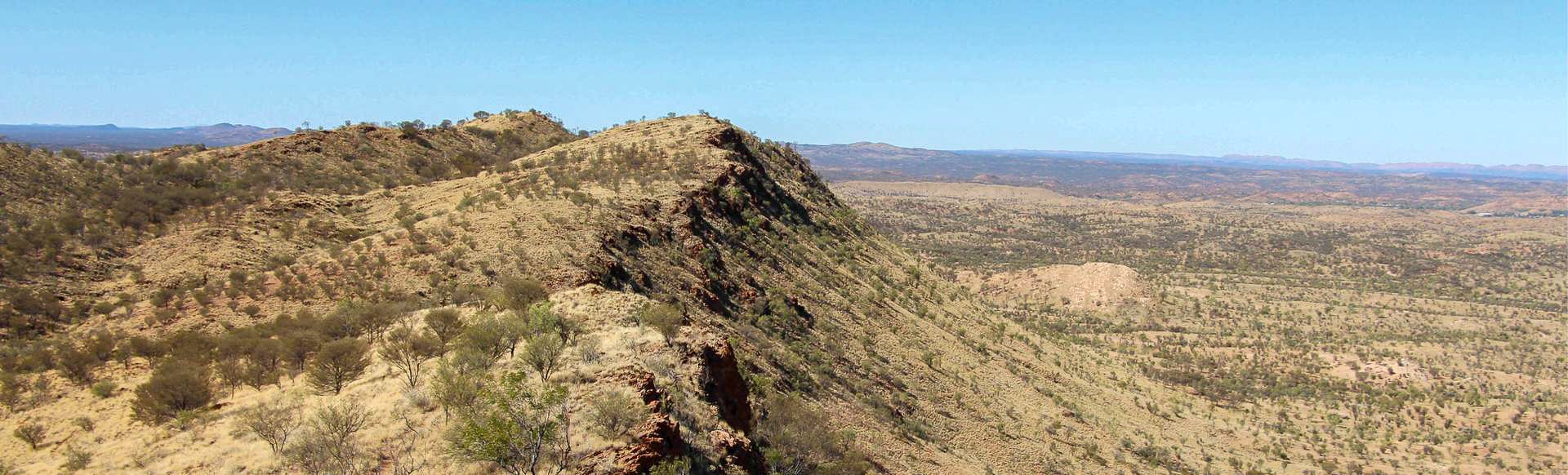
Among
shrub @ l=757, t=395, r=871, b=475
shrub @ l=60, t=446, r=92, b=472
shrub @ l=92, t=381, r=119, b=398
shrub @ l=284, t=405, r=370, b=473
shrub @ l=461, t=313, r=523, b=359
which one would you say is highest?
shrub @ l=461, t=313, r=523, b=359

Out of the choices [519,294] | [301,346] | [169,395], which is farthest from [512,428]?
[301,346]

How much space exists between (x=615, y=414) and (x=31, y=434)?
7227 millimetres

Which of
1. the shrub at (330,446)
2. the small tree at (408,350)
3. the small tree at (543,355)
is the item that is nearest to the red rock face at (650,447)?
the small tree at (543,355)

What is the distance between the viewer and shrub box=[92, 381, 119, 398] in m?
9.16

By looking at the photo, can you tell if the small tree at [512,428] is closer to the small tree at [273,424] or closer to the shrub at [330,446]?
the shrub at [330,446]

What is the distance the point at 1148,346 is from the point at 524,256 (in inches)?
1228

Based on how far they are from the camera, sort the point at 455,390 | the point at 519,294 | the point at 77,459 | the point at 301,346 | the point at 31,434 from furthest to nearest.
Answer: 1. the point at 519,294
2. the point at 301,346
3. the point at 31,434
4. the point at 455,390
5. the point at 77,459

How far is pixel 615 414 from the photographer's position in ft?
24.2

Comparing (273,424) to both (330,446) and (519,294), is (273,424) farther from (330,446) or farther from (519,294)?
(519,294)

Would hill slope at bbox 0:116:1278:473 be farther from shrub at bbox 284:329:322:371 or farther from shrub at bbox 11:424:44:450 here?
shrub at bbox 284:329:322:371

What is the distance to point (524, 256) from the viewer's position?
13.8 meters

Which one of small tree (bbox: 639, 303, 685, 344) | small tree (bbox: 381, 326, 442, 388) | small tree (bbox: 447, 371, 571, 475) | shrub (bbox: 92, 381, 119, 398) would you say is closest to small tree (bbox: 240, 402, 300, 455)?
small tree (bbox: 381, 326, 442, 388)

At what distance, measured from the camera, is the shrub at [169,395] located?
834cm

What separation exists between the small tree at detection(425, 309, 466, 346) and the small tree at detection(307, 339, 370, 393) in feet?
2.99
